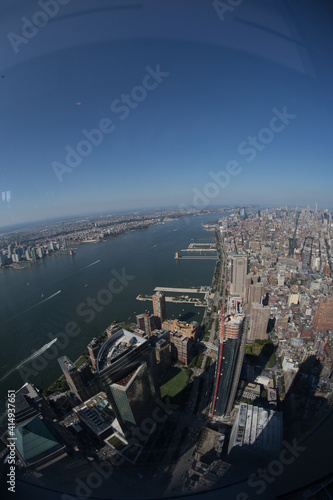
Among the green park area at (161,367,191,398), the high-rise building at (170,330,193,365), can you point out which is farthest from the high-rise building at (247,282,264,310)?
the green park area at (161,367,191,398)

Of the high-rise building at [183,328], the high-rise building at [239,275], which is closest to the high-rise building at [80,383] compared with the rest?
the high-rise building at [183,328]

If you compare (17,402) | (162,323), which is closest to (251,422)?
(17,402)

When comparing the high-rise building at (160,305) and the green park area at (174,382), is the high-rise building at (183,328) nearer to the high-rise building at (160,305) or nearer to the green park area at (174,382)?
the high-rise building at (160,305)

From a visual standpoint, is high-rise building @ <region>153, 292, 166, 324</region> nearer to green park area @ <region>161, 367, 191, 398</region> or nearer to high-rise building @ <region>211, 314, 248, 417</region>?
green park area @ <region>161, 367, 191, 398</region>

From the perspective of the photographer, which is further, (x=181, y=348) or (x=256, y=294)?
(x=256, y=294)

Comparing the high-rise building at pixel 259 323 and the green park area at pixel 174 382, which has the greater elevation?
the high-rise building at pixel 259 323

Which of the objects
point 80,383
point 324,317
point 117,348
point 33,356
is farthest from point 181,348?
point 33,356

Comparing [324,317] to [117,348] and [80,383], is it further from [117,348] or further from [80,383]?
[80,383]

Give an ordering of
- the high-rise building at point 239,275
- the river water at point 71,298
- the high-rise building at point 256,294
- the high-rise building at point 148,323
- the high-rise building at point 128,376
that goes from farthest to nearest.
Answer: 1. the high-rise building at point 239,275
2. the high-rise building at point 256,294
3. the high-rise building at point 148,323
4. the river water at point 71,298
5. the high-rise building at point 128,376

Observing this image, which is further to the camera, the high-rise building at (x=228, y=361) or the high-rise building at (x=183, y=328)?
the high-rise building at (x=183, y=328)
